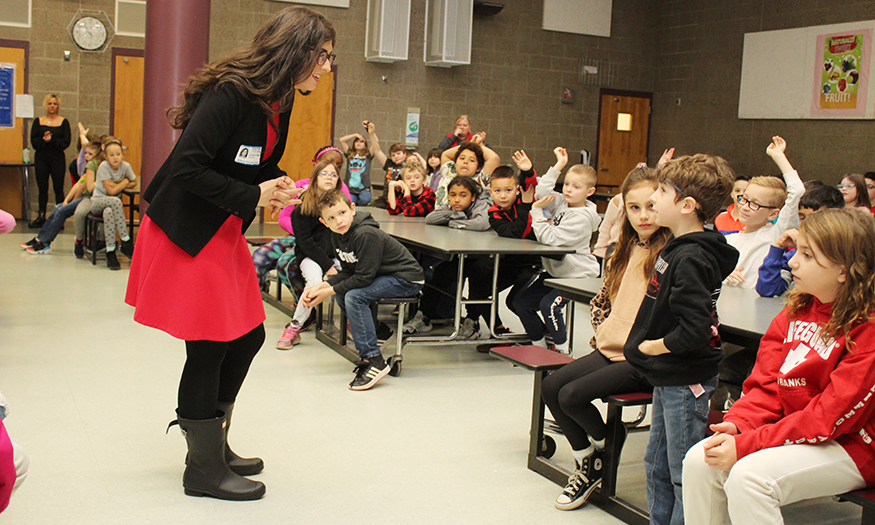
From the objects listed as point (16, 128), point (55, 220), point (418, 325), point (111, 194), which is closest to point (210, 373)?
point (418, 325)

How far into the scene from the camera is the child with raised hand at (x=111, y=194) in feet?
22.6

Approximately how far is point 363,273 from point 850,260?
2.45 metres

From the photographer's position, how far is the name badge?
2.12 meters

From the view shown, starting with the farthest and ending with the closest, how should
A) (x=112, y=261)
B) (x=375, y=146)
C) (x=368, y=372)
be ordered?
(x=375, y=146)
(x=112, y=261)
(x=368, y=372)

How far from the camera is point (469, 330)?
14.4ft

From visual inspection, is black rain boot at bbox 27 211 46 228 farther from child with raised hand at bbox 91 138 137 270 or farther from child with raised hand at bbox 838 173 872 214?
child with raised hand at bbox 838 173 872 214

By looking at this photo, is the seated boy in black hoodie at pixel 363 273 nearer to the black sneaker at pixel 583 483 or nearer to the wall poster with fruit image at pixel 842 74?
the black sneaker at pixel 583 483

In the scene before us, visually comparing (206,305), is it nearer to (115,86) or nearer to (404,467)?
(404,467)

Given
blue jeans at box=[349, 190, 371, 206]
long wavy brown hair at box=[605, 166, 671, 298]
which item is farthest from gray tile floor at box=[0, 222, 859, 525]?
blue jeans at box=[349, 190, 371, 206]

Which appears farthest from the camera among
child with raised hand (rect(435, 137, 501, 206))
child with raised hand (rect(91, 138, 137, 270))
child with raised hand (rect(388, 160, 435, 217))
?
child with raised hand (rect(91, 138, 137, 270))

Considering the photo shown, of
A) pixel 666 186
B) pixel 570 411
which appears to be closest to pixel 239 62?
pixel 666 186

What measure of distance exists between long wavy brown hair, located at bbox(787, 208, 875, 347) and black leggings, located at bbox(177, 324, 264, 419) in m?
1.53

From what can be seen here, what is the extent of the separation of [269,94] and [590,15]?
1075 centimetres

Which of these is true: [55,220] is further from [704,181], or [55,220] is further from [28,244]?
[704,181]
